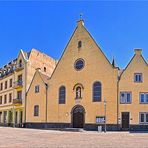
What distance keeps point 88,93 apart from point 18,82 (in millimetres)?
16864

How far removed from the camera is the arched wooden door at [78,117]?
144 feet

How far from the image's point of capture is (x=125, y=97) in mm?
40625

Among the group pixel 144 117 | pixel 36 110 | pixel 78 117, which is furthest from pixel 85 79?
pixel 36 110

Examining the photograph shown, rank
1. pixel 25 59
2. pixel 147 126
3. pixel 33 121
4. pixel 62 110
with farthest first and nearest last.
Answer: pixel 25 59 < pixel 33 121 < pixel 62 110 < pixel 147 126


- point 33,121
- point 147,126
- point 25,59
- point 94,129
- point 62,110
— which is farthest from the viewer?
point 25,59

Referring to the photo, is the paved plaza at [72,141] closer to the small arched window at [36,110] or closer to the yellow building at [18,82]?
the small arched window at [36,110]

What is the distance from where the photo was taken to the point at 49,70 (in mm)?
61344

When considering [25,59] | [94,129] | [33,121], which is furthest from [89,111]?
[25,59]

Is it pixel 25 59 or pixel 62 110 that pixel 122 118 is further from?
pixel 25 59

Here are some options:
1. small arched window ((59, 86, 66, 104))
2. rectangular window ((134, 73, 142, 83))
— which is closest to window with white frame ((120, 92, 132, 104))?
rectangular window ((134, 73, 142, 83))

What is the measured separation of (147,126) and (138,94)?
4497 mm

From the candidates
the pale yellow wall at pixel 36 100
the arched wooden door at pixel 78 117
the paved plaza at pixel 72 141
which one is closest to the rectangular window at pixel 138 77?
the arched wooden door at pixel 78 117

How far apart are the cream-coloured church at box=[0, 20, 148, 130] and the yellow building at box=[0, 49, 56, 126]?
2.41 meters

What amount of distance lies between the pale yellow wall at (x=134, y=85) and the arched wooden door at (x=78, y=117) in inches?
247
